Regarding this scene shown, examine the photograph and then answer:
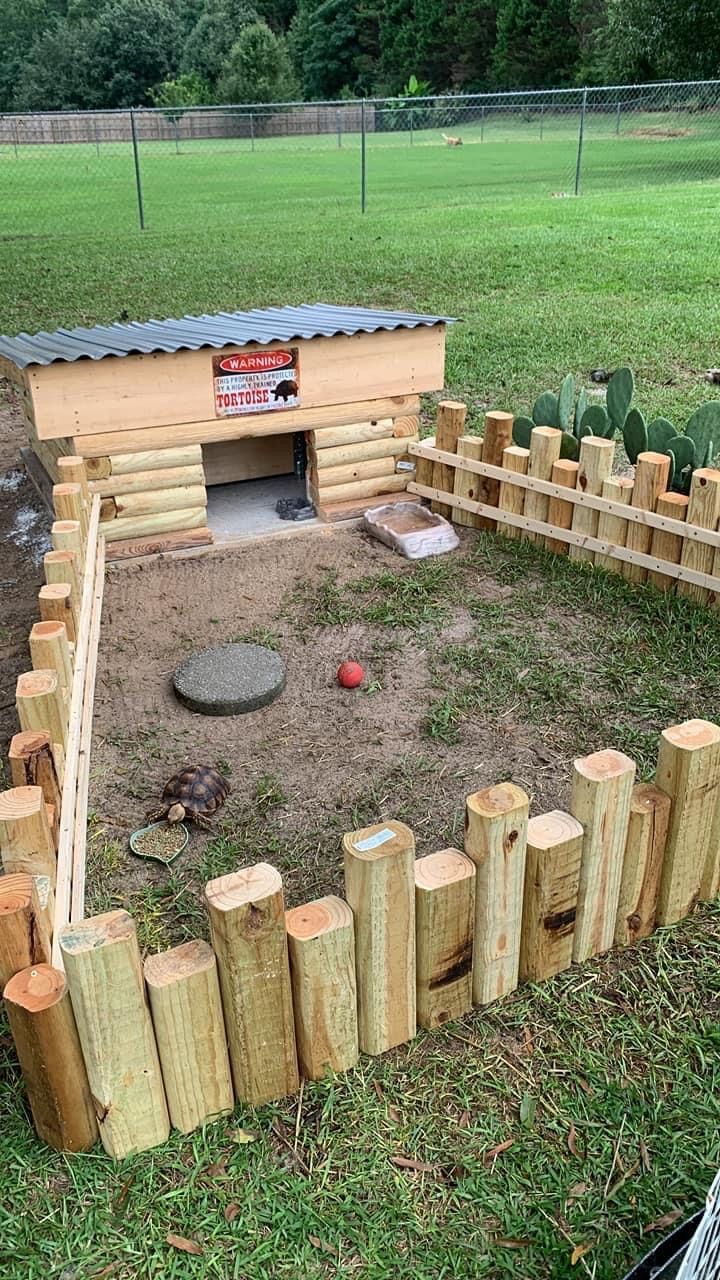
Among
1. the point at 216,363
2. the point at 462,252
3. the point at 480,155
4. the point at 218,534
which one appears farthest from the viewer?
the point at 480,155

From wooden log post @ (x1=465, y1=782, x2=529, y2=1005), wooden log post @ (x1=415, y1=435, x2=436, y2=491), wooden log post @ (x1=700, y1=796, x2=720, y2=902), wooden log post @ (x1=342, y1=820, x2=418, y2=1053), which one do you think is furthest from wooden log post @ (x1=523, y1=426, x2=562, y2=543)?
wooden log post @ (x1=342, y1=820, x2=418, y2=1053)

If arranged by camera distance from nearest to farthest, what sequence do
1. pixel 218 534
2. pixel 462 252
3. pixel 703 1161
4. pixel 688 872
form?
1. pixel 703 1161
2. pixel 688 872
3. pixel 218 534
4. pixel 462 252

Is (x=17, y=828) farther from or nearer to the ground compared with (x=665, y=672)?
farther from the ground

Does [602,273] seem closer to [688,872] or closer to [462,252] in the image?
[462,252]

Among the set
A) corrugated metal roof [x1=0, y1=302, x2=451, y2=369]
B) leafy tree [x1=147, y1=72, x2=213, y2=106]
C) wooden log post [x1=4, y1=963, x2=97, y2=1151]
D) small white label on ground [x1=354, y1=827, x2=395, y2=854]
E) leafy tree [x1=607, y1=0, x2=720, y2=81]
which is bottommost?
wooden log post [x1=4, y1=963, x2=97, y2=1151]

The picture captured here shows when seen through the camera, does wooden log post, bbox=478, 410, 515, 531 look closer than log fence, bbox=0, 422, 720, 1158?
No

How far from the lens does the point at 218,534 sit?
532cm

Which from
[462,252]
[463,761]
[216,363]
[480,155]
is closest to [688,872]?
[463,761]

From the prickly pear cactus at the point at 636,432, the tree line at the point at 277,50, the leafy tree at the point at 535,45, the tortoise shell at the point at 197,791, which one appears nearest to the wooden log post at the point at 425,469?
the prickly pear cactus at the point at 636,432

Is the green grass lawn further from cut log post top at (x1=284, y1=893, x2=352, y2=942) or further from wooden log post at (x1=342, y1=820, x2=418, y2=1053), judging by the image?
cut log post top at (x1=284, y1=893, x2=352, y2=942)

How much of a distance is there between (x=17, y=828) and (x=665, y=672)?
2.56m

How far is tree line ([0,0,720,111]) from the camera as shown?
172ft

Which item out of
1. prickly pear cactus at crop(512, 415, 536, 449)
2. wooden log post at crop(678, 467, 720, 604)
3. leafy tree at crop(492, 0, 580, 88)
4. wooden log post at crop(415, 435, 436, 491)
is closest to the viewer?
wooden log post at crop(678, 467, 720, 604)

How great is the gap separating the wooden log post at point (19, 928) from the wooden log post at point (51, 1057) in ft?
0.08
